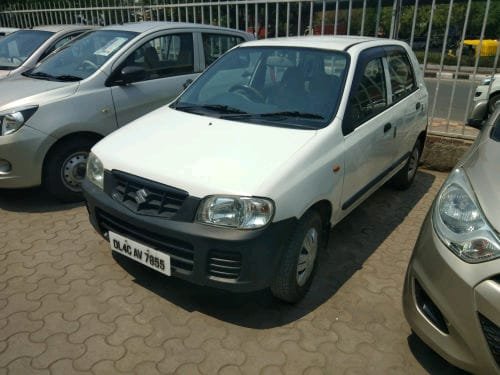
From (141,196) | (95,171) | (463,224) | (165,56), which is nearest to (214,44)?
(165,56)

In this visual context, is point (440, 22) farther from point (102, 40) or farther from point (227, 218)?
point (227, 218)

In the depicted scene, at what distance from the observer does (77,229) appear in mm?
3949

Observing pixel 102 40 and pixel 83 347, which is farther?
pixel 102 40

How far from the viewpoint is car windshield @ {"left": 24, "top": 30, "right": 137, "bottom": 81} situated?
4.66m

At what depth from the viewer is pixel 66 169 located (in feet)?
14.1

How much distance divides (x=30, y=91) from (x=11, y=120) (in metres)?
0.46

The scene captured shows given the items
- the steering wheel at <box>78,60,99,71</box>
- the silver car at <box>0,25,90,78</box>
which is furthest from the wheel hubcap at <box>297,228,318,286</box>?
the silver car at <box>0,25,90,78</box>

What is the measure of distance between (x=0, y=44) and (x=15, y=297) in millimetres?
5611

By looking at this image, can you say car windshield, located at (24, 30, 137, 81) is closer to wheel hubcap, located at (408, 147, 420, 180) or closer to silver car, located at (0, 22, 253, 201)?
silver car, located at (0, 22, 253, 201)

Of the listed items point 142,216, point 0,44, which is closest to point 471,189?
point 142,216

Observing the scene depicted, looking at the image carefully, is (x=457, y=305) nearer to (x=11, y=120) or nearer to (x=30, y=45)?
(x=11, y=120)

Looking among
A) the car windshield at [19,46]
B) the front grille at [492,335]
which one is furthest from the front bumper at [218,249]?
the car windshield at [19,46]

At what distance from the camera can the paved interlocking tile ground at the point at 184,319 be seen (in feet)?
8.09

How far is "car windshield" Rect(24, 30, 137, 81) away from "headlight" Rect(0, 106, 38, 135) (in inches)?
31.1
